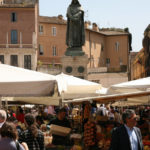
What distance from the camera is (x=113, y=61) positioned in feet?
264

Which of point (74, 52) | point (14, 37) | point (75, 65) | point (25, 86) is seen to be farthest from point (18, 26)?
point (25, 86)

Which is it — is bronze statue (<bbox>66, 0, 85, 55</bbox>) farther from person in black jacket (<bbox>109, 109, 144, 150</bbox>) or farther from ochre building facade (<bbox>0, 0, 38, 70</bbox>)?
person in black jacket (<bbox>109, 109, 144, 150</bbox>)

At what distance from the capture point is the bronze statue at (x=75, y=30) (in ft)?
131

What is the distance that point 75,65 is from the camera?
39750 millimetres

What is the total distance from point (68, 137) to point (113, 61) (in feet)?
226

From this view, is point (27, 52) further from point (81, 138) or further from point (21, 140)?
point (21, 140)

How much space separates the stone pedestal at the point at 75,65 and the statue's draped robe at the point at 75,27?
43.5 inches

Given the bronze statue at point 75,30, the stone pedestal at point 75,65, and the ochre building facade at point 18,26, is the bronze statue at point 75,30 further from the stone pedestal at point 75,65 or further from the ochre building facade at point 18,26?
the ochre building facade at point 18,26

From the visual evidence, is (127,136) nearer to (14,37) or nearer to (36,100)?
(36,100)

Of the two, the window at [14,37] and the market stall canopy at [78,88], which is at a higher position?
the window at [14,37]

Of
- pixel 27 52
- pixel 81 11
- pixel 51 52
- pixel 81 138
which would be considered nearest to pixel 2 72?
pixel 81 138

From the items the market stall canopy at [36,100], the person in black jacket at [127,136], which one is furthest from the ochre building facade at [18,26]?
the person in black jacket at [127,136]

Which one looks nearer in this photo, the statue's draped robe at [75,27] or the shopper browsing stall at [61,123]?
the shopper browsing stall at [61,123]

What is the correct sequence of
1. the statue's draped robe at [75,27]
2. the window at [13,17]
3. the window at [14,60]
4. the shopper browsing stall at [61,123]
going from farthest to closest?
1. the window at [13,17]
2. the window at [14,60]
3. the statue's draped robe at [75,27]
4. the shopper browsing stall at [61,123]
